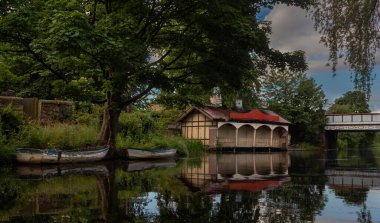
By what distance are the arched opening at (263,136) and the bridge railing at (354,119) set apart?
51.1ft

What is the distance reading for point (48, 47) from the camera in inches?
615

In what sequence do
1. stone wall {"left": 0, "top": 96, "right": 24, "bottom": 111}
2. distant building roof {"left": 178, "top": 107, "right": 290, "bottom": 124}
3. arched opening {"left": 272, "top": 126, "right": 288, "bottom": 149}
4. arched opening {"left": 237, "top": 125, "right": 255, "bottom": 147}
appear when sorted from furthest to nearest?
arched opening {"left": 272, "top": 126, "right": 288, "bottom": 149}, arched opening {"left": 237, "top": 125, "right": 255, "bottom": 147}, distant building roof {"left": 178, "top": 107, "right": 290, "bottom": 124}, stone wall {"left": 0, "top": 96, "right": 24, "bottom": 111}

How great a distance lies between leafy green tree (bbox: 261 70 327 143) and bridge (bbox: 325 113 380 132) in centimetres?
179

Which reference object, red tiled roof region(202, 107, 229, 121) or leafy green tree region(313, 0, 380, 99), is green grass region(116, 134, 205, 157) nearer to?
red tiled roof region(202, 107, 229, 121)

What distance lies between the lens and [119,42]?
1556cm

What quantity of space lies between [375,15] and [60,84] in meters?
12.8

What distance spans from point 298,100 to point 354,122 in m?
8.05

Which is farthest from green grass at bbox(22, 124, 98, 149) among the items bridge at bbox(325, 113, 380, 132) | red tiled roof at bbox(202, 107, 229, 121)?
bridge at bbox(325, 113, 380, 132)

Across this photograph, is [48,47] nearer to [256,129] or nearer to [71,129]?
[71,129]

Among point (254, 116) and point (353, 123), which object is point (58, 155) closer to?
point (254, 116)

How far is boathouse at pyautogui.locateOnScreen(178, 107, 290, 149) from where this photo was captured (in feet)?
146

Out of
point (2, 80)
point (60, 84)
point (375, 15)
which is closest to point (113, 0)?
point (60, 84)

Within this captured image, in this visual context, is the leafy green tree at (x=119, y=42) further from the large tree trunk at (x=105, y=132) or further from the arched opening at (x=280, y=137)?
the arched opening at (x=280, y=137)

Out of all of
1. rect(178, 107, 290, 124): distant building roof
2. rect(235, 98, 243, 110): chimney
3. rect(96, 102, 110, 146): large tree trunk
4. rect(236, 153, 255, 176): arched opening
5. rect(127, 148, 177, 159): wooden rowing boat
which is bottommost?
rect(236, 153, 255, 176): arched opening
